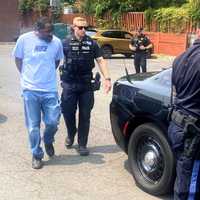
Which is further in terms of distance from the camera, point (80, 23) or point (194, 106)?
point (80, 23)

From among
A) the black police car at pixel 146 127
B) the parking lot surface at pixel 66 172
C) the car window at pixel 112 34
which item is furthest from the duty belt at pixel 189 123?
the car window at pixel 112 34

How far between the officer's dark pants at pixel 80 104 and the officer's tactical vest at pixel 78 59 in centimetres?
12

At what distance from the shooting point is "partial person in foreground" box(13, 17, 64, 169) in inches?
241

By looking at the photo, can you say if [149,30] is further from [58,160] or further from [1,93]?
[58,160]

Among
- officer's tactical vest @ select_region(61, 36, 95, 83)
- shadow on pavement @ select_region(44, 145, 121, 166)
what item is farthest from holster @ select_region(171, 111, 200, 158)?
officer's tactical vest @ select_region(61, 36, 95, 83)

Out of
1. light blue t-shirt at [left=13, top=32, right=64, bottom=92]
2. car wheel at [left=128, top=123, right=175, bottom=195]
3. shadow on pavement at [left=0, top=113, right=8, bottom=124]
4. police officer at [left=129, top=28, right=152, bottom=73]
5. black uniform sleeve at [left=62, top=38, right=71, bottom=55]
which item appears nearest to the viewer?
car wheel at [left=128, top=123, right=175, bottom=195]

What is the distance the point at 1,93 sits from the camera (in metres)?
11.9

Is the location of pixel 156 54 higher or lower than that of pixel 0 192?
lower

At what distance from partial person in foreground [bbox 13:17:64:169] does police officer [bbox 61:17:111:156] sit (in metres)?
0.34

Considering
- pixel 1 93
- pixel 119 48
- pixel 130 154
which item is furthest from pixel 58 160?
pixel 119 48

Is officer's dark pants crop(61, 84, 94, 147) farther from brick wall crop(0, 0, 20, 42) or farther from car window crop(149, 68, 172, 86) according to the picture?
brick wall crop(0, 0, 20, 42)

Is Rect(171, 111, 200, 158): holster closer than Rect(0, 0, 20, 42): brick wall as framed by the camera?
Yes

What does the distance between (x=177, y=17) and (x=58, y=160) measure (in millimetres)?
24805

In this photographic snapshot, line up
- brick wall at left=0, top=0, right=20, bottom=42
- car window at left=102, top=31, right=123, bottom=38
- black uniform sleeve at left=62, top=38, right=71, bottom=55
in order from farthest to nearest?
brick wall at left=0, top=0, right=20, bottom=42, car window at left=102, top=31, right=123, bottom=38, black uniform sleeve at left=62, top=38, right=71, bottom=55
